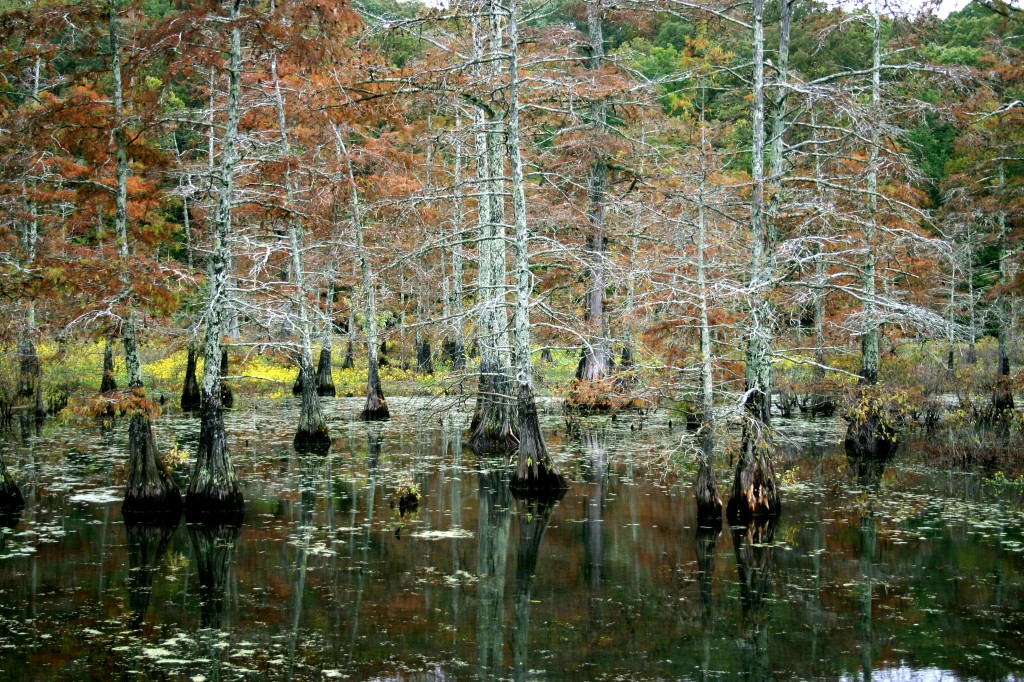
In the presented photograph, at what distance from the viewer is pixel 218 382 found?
13938 millimetres

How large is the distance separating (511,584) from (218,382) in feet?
19.4

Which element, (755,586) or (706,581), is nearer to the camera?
(755,586)

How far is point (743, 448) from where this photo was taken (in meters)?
13.6

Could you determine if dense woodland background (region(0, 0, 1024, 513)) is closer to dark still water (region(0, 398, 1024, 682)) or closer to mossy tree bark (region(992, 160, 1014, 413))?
mossy tree bark (region(992, 160, 1014, 413))

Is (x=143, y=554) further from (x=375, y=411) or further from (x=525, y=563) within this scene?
(x=375, y=411)

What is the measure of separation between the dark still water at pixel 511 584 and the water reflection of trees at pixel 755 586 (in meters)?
0.04

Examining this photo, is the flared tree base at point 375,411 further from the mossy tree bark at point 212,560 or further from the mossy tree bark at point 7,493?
the mossy tree bark at point 212,560

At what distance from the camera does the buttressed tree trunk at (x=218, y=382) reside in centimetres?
1373

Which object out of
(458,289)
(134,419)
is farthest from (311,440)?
(458,289)

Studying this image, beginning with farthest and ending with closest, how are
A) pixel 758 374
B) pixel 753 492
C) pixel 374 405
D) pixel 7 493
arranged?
pixel 374 405
pixel 7 493
pixel 758 374
pixel 753 492

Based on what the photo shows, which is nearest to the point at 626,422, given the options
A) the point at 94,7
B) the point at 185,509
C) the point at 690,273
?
the point at 690,273

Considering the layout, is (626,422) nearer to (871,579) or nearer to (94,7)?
(871,579)

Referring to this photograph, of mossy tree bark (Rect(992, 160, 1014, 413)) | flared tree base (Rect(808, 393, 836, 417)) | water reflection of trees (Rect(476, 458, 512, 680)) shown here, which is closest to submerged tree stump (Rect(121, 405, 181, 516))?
water reflection of trees (Rect(476, 458, 512, 680))

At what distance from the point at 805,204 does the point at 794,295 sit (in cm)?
221
